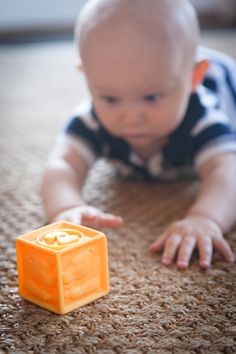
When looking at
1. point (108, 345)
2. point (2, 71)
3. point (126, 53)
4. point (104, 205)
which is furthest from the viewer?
point (2, 71)

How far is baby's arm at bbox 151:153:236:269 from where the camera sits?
0.78 metres

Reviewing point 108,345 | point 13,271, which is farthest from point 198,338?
point 13,271

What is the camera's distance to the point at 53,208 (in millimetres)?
903

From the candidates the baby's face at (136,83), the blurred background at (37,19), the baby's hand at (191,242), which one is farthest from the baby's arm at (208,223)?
the blurred background at (37,19)

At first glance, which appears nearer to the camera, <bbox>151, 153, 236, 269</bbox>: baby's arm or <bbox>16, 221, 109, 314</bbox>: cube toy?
<bbox>16, 221, 109, 314</bbox>: cube toy

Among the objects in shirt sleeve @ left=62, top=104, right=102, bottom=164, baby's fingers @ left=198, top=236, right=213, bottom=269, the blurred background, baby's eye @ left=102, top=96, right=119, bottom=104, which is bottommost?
the blurred background

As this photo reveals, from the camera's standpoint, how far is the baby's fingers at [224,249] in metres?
0.78

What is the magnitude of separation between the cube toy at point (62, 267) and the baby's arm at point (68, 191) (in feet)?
0.45

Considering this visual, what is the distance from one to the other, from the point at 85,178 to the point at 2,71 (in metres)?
1.07

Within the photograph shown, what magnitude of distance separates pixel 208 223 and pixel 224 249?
5 centimetres

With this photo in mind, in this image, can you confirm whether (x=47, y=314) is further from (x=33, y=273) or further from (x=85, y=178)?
(x=85, y=178)

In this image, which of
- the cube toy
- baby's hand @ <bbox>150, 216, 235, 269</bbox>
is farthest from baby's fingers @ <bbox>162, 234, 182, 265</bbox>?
the cube toy

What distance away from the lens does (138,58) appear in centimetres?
89

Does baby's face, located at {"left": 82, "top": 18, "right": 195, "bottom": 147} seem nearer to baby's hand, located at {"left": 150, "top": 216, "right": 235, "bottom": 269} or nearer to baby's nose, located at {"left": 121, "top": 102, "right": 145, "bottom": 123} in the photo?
baby's nose, located at {"left": 121, "top": 102, "right": 145, "bottom": 123}
